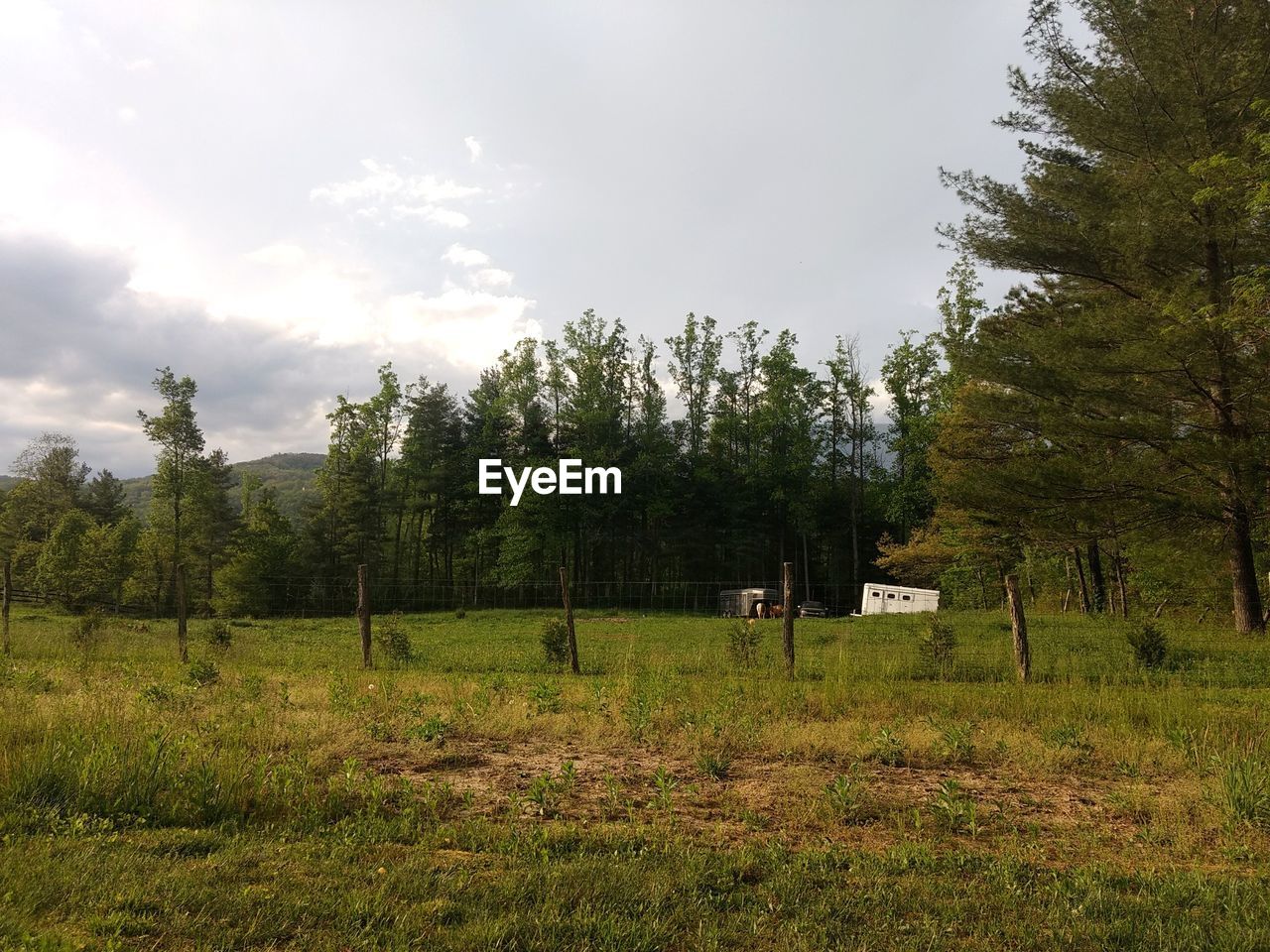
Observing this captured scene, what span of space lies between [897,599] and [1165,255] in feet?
67.1

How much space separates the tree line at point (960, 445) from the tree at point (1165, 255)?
0.24ft

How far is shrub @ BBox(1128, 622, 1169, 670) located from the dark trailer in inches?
893

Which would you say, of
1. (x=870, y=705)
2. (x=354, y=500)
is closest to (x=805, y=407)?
→ (x=354, y=500)

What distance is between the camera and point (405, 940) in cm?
315

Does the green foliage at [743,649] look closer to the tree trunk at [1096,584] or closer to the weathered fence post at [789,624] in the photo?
the weathered fence post at [789,624]

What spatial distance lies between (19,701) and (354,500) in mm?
40727

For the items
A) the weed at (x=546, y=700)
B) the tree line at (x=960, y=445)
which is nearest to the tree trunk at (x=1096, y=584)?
the tree line at (x=960, y=445)

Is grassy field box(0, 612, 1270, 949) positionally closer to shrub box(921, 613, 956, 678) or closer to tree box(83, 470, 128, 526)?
shrub box(921, 613, 956, 678)

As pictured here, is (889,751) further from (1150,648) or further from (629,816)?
(1150,648)

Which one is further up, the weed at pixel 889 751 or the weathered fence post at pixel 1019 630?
the weathered fence post at pixel 1019 630

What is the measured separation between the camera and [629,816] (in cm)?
521

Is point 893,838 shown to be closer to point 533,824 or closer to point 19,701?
point 533,824

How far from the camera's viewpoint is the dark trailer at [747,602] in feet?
117

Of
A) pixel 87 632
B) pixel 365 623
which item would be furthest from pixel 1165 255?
pixel 87 632
